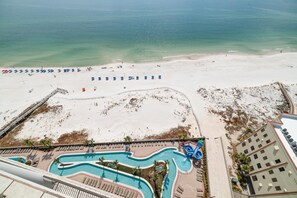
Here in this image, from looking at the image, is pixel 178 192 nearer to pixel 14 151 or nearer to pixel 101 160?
pixel 101 160

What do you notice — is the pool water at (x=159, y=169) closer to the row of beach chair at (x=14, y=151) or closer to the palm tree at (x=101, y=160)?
the palm tree at (x=101, y=160)

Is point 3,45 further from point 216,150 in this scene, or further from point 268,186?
point 268,186

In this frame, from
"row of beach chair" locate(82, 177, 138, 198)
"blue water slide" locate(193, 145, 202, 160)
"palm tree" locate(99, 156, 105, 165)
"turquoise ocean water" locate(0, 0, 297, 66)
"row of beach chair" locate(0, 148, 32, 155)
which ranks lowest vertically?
"row of beach chair" locate(82, 177, 138, 198)

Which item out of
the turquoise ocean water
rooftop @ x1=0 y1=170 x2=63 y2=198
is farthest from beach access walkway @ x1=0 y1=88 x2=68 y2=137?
the turquoise ocean water

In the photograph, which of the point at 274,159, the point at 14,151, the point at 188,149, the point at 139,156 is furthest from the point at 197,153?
the point at 14,151

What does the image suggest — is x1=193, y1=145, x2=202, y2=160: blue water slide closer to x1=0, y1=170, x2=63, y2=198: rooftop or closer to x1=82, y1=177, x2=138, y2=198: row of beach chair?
x1=82, y1=177, x2=138, y2=198: row of beach chair

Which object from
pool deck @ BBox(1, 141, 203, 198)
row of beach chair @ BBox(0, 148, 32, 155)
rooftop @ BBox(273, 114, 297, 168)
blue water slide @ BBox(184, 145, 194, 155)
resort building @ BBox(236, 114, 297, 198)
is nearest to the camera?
resort building @ BBox(236, 114, 297, 198)
